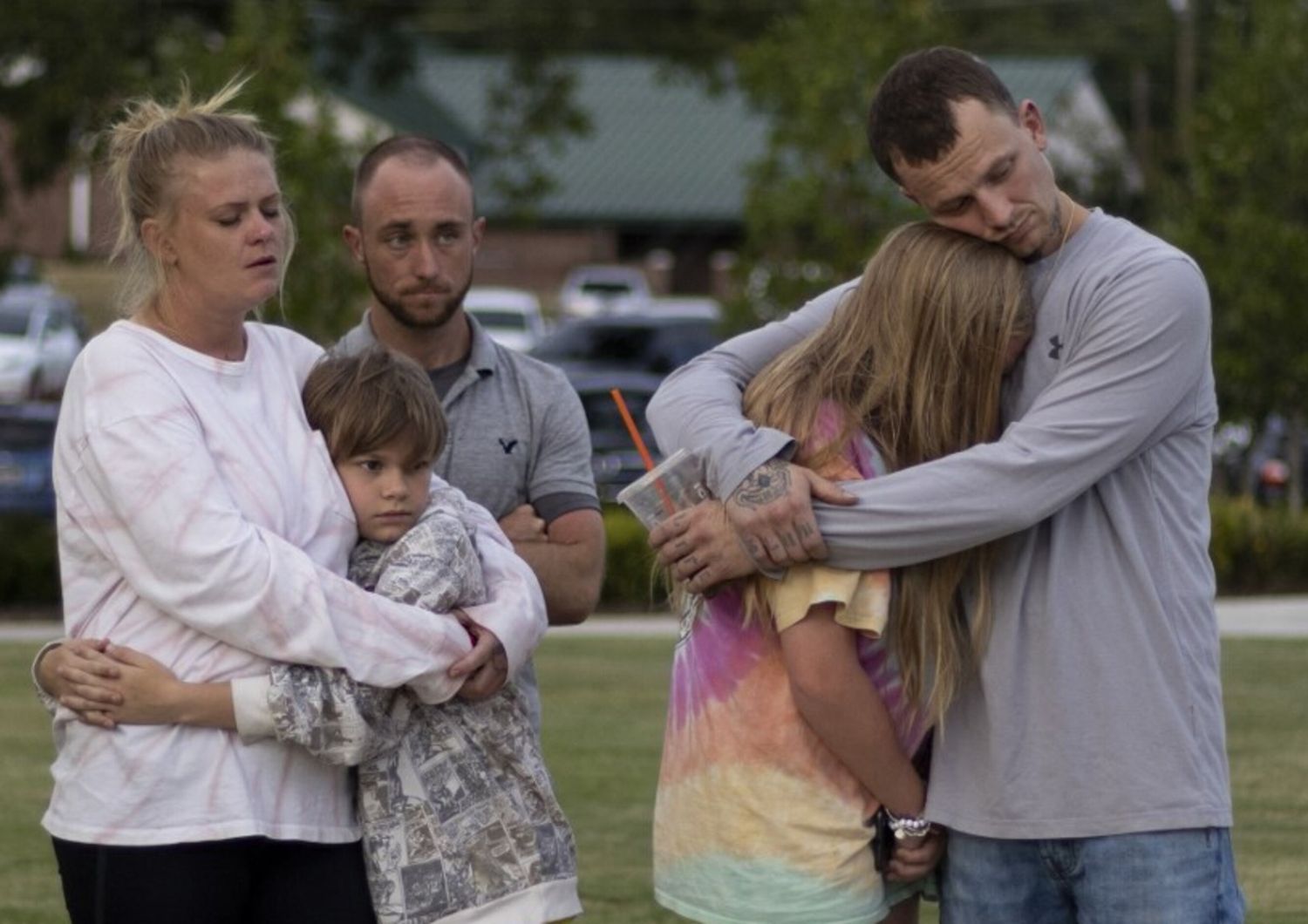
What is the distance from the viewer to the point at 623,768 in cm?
1006

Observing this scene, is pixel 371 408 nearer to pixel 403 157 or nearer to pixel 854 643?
pixel 854 643

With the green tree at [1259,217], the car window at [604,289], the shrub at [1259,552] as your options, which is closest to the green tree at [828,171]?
the green tree at [1259,217]

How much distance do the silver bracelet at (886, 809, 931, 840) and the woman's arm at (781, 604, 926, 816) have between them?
0.08 m

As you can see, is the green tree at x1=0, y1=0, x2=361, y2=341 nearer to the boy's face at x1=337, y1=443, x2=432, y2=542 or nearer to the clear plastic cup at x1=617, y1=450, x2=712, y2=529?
the boy's face at x1=337, y1=443, x2=432, y2=542

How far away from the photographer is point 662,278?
5588 cm

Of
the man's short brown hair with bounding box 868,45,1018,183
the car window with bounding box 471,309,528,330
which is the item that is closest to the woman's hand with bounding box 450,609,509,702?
the man's short brown hair with bounding box 868,45,1018,183

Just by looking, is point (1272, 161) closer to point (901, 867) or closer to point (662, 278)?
point (901, 867)

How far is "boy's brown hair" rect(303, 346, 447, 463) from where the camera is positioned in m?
3.75

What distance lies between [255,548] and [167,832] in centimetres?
47

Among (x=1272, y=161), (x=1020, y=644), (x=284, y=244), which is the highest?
(x=1272, y=161)

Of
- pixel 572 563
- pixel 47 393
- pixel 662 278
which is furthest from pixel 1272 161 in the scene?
pixel 662 278

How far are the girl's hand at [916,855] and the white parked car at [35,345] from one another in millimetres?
26303

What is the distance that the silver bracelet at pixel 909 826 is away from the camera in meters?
3.65

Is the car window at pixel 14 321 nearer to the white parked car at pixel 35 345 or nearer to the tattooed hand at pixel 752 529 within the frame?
the white parked car at pixel 35 345
